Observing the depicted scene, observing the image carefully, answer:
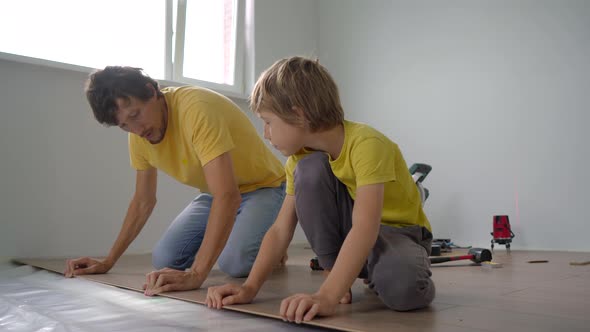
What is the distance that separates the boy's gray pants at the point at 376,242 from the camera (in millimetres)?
1399

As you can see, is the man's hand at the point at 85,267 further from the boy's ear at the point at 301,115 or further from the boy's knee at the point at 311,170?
the boy's ear at the point at 301,115

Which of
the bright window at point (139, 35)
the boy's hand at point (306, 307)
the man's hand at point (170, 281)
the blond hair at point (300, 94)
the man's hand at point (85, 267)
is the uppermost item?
the bright window at point (139, 35)

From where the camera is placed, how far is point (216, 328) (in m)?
1.30

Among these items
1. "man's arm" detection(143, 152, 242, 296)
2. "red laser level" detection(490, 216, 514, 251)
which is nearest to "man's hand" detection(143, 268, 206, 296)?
"man's arm" detection(143, 152, 242, 296)

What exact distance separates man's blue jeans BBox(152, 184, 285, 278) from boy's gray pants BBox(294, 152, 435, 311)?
2.23ft

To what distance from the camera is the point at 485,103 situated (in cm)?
373

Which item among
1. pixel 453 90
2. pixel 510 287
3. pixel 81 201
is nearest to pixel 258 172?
pixel 510 287

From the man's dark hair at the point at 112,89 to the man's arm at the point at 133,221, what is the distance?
397 mm

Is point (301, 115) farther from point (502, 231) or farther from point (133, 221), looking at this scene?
point (502, 231)

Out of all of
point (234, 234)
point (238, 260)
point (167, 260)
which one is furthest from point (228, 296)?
point (167, 260)

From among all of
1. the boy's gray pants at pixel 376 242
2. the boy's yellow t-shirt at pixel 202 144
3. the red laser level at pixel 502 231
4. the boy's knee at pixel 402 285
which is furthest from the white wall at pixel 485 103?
the boy's knee at pixel 402 285

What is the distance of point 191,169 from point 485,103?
2.38 m

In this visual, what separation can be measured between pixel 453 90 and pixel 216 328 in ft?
9.98

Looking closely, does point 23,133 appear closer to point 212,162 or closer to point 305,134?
point 212,162
